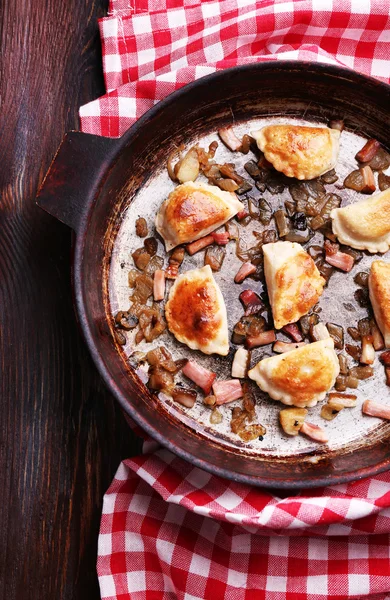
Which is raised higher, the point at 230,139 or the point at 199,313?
the point at 230,139

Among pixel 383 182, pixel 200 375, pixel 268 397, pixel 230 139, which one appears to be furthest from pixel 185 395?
pixel 383 182

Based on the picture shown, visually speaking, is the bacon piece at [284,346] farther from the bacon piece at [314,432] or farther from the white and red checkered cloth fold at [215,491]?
the white and red checkered cloth fold at [215,491]

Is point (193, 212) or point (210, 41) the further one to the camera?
point (210, 41)

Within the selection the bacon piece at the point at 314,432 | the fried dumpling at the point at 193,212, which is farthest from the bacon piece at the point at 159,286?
the bacon piece at the point at 314,432

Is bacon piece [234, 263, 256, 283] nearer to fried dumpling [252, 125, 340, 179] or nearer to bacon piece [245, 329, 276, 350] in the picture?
bacon piece [245, 329, 276, 350]

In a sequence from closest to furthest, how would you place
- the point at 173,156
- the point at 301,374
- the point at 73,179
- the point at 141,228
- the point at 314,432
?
the point at 73,179, the point at 301,374, the point at 314,432, the point at 141,228, the point at 173,156

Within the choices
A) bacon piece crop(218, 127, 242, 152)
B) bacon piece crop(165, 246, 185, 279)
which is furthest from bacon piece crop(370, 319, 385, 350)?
bacon piece crop(218, 127, 242, 152)

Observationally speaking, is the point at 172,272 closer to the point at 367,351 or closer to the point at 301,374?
the point at 301,374
